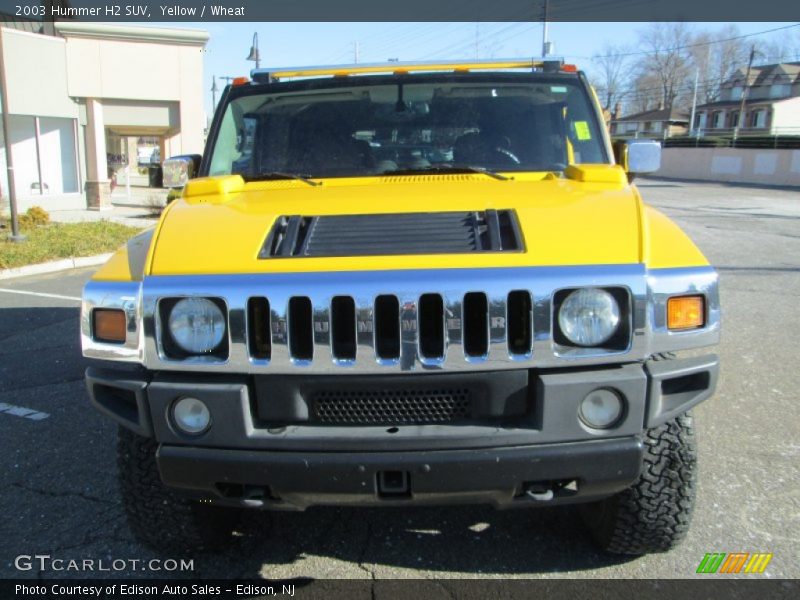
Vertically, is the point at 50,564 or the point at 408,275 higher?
the point at 408,275

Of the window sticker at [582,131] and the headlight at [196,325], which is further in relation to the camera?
the window sticker at [582,131]

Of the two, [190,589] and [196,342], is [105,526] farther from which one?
[196,342]

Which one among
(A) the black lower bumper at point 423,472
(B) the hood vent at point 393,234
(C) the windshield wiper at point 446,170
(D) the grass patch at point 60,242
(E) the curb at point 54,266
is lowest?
(E) the curb at point 54,266

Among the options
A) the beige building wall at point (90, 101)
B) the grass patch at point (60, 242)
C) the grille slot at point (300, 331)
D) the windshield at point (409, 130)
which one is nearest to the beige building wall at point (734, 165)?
the beige building wall at point (90, 101)

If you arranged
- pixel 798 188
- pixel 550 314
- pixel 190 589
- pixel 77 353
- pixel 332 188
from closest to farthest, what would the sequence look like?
pixel 550 314
pixel 190 589
pixel 332 188
pixel 77 353
pixel 798 188

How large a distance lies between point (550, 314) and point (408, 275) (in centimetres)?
48

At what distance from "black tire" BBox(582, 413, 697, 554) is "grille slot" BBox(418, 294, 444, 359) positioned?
2.74 ft

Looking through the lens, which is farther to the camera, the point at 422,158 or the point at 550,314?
the point at 422,158

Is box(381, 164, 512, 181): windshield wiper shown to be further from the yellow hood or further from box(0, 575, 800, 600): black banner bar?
box(0, 575, 800, 600): black banner bar

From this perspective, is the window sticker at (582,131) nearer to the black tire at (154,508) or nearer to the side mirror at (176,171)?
the side mirror at (176,171)

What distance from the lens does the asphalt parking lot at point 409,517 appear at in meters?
2.96

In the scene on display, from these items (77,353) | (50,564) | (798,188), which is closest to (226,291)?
(50,564)

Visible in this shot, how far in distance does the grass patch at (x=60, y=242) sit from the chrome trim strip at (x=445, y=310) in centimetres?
883

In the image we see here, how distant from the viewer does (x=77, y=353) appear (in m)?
6.06
